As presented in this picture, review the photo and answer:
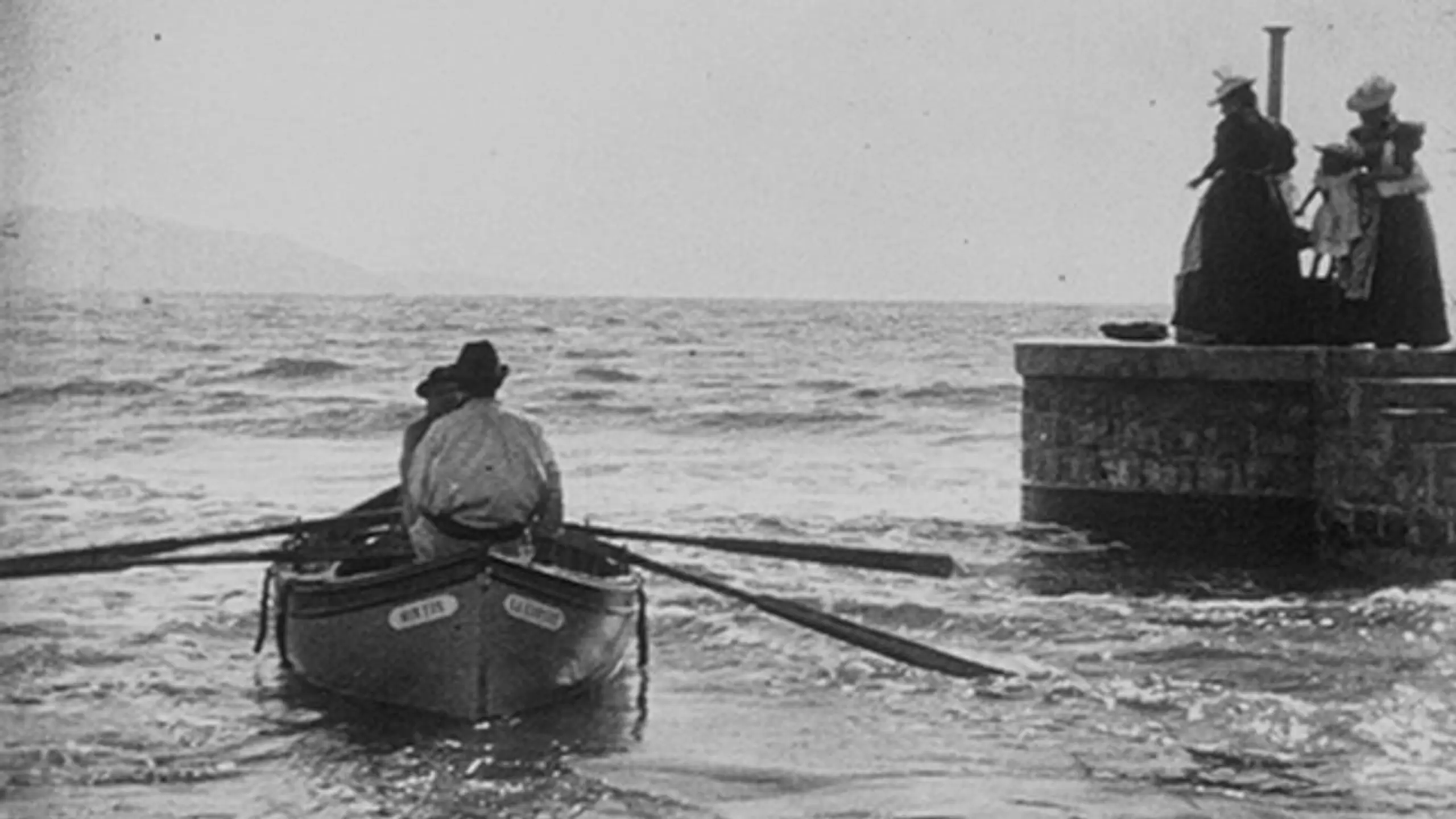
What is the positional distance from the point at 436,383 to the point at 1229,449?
656cm

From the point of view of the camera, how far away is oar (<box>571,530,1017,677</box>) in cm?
1088

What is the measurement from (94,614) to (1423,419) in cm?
900

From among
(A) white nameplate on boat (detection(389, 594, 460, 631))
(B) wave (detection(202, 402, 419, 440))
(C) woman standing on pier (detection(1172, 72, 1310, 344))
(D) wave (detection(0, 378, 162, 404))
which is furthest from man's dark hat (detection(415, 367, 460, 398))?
(D) wave (detection(0, 378, 162, 404))

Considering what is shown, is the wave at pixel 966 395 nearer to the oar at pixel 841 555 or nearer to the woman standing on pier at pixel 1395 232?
the woman standing on pier at pixel 1395 232

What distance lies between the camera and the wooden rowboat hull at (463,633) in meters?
10.4

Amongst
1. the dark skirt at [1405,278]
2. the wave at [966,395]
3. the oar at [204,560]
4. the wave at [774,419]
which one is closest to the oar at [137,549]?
the oar at [204,560]

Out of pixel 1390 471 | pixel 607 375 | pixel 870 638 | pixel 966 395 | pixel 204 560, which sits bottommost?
pixel 966 395

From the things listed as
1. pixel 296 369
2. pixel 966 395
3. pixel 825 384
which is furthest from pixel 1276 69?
pixel 296 369

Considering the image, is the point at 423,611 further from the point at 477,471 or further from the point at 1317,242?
the point at 1317,242

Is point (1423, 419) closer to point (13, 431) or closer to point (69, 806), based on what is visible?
point (69, 806)

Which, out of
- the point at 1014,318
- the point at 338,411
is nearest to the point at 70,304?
the point at 1014,318

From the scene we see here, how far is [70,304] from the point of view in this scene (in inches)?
3745

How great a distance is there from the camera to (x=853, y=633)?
35.8 ft

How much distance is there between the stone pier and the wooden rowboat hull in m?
5.85
